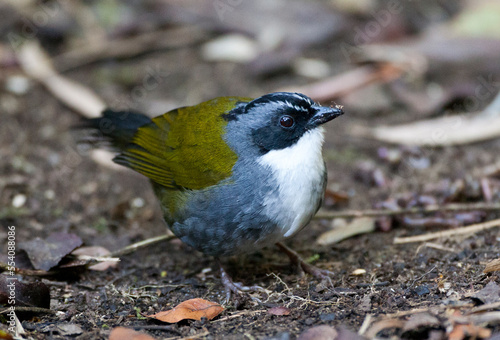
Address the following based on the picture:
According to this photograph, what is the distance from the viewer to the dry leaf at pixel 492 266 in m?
3.24

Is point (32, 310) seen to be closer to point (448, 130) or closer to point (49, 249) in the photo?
point (49, 249)

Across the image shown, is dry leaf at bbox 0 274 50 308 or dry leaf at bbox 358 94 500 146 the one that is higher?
dry leaf at bbox 358 94 500 146

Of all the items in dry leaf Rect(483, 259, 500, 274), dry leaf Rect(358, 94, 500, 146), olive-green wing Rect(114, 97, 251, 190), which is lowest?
dry leaf Rect(483, 259, 500, 274)

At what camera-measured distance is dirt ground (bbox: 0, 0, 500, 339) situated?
3.21m

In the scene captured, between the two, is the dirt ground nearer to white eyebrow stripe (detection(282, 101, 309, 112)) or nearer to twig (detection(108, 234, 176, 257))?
twig (detection(108, 234, 176, 257))

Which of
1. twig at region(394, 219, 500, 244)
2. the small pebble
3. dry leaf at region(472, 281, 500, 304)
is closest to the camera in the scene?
dry leaf at region(472, 281, 500, 304)

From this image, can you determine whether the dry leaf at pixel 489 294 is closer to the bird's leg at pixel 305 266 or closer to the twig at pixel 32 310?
the bird's leg at pixel 305 266

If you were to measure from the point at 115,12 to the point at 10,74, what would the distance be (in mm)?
1735

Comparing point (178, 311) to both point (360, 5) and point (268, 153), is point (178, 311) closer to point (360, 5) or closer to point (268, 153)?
point (268, 153)

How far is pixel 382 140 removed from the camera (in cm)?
576

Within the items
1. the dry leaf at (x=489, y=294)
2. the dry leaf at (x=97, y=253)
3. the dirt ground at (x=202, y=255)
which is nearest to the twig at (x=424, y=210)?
the dirt ground at (x=202, y=255)

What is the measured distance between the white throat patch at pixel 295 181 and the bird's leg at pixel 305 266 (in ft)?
1.17

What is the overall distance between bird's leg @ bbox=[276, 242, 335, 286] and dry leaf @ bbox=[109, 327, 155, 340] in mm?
1246

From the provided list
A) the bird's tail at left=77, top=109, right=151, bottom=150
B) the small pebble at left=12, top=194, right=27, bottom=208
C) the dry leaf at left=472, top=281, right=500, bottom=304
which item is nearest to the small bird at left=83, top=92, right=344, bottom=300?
the bird's tail at left=77, top=109, right=151, bottom=150
